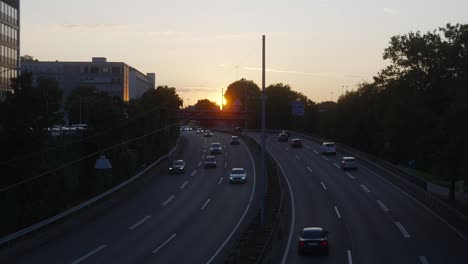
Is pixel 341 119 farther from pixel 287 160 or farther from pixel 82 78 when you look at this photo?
pixel 82 78

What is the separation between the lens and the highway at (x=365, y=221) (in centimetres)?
3016

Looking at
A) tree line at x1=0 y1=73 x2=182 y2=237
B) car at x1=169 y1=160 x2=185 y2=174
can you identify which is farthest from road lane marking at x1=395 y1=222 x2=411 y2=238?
car at x1=169 y1=160 x2=185 y2=174

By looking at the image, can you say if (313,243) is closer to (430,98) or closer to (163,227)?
(163,227)

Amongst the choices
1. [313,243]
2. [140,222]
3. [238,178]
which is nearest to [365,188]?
[238,178]

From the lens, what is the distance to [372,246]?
32250mm

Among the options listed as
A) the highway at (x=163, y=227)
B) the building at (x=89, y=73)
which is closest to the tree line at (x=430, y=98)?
the highway at (x=163, y=227)

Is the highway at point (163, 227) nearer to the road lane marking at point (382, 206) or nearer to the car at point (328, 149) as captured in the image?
the road lane marking at point (382, 206)

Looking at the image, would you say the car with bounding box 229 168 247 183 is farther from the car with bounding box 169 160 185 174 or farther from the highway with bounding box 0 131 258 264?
the car with bounding box 169 160 185 174

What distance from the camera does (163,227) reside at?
129 ft

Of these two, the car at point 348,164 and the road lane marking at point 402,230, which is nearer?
the road lane marking at point 402,230

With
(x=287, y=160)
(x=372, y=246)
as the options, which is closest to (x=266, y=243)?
(x=372, y=246)

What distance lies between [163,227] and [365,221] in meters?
11.9

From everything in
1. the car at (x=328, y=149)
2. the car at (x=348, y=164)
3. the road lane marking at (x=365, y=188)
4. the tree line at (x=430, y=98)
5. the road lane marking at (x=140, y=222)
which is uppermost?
the tree line at (x=430, y=98)

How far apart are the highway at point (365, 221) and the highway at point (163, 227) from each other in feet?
13.3
